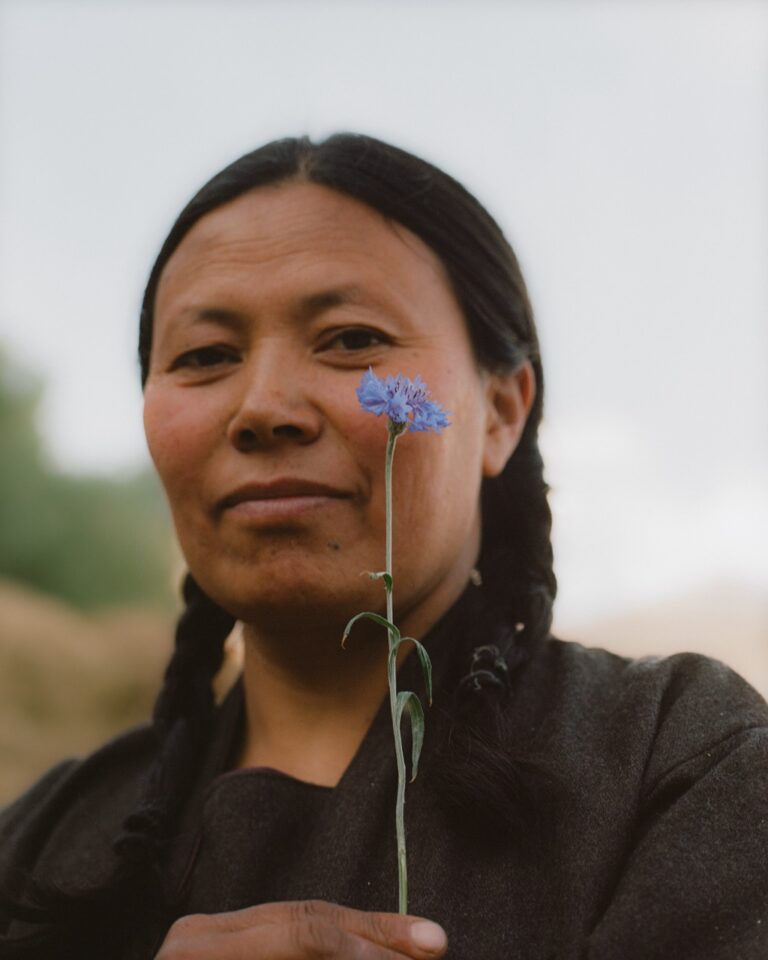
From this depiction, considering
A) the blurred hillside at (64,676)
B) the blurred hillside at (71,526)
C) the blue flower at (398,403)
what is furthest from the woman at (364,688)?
the blurred hillside at (71,526)

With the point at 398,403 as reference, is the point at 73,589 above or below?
above

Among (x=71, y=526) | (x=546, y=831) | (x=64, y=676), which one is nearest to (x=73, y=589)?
(x=71, y=526)

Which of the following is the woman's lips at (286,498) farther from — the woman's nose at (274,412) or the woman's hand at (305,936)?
the woman's hand at (305,936)

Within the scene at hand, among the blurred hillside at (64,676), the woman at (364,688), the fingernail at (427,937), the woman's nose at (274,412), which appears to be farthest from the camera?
the blurred hillside at (64,676)

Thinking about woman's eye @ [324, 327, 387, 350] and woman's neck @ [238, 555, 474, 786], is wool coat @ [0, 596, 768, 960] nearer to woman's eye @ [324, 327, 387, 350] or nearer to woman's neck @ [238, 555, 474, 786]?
woman's neck @ [238, 555, 474, 786]

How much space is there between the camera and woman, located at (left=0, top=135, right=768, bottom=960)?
1.53 meters

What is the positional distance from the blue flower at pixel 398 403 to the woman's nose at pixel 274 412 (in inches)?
16.1

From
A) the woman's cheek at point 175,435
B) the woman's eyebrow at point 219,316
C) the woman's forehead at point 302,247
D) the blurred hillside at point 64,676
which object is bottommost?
the blurred hillside at point 64,676

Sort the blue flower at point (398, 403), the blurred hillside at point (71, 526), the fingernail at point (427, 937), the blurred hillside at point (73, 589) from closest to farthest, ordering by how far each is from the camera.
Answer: the fingernail at point (427, 937)
the blue flower at point (398, 403)
the blurred hillside at point (73, 589)
the blurred hillside at point (71, 526)

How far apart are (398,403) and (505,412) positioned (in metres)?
0.88

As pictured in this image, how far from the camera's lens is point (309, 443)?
1838 millimetres

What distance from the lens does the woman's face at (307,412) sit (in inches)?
72.1

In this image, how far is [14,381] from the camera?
1530 cm

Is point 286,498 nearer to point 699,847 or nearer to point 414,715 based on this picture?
point 414,715
